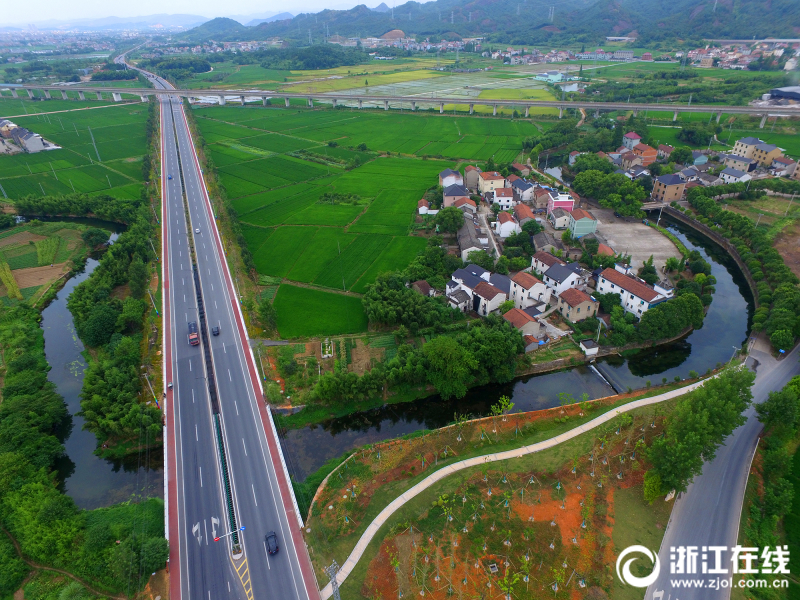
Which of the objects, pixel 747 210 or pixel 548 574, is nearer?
pixel 548 574

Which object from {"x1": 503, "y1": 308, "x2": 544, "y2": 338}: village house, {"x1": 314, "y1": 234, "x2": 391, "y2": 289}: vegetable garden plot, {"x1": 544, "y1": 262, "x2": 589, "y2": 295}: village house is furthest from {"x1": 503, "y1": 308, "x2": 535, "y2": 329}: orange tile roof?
{"x1": 314, "y1": 234, "x2": 391, "y2": 289}: vegetable garden plot

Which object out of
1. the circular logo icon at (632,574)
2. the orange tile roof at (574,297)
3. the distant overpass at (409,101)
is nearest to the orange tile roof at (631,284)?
the orange tile roof at (574,297)

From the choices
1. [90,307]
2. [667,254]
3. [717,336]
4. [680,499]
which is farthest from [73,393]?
[667,254]

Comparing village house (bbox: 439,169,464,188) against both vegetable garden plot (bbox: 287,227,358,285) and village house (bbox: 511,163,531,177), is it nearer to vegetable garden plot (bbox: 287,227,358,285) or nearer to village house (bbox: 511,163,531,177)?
village house (bbox: 511,163,531,177)

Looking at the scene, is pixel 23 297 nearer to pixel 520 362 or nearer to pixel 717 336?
pixel 520 362

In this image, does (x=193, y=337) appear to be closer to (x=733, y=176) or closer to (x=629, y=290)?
(x=629, y=290)

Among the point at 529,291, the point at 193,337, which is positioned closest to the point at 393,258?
the point at 529,291

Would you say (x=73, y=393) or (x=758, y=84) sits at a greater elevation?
(x=758, y=84)
